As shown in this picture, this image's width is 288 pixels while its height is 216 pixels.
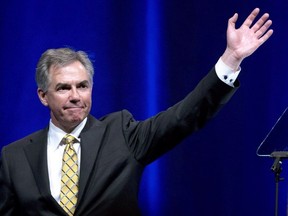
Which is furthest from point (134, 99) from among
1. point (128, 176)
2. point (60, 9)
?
point (128, 176)

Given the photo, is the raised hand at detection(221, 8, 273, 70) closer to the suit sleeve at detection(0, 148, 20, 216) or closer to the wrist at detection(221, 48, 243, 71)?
the wrist at detection(221, 48, 243, 71)

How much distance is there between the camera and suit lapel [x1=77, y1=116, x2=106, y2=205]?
1.89m

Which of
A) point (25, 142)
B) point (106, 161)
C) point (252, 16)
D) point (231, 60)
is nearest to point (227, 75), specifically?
point (231, 60)

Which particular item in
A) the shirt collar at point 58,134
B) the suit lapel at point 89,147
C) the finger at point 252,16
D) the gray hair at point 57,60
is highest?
the gray hair at point 57,60

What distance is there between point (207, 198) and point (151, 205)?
26cm

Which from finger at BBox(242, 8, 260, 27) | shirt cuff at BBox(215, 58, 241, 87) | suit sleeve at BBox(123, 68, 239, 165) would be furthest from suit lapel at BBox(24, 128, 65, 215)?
finger at BBox(242, 8, 260, 27)

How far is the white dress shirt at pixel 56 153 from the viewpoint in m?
1.95

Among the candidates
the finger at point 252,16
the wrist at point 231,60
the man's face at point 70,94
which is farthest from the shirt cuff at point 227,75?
the man's face at point 70,94

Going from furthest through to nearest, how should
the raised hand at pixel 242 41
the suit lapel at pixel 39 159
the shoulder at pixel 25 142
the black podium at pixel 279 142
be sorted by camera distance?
the black podium at pixel 279 142 → the shoulder at pixel 25 142 → the suit lapel at pixel 39 159 → the raised hand at pixel 242 41

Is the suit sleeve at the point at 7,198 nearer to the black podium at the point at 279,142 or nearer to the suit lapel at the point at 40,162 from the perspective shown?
the suit lapel at the point at 40,162

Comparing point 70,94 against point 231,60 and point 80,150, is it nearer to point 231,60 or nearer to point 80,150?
point 80,150

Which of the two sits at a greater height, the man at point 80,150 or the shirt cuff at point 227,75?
the shirt cuff at point 227,75

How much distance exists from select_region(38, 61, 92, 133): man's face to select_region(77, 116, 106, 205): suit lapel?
0.15 feet

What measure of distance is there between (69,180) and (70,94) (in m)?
0.25
